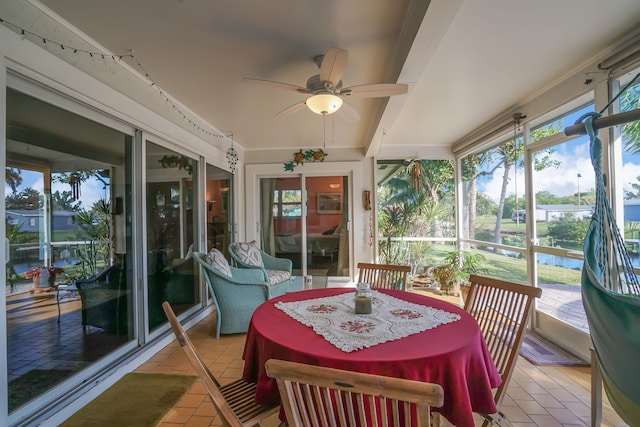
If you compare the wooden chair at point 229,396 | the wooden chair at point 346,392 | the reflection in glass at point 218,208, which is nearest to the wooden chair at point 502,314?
the wooden chair at point 346,392

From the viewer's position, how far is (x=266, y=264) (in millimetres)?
4117

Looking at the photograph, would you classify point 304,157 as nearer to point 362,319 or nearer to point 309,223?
point 309,223

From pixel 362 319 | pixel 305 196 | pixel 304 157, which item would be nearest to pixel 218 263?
pixel 362 319

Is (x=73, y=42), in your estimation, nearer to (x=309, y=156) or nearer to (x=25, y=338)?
(x=25, y=338)

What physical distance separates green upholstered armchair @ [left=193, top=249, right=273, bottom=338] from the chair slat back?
2009mm

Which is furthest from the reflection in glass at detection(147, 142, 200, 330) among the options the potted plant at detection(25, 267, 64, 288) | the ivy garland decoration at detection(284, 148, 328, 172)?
the ivy garland decoration at detection(284, 148, 328, 172)

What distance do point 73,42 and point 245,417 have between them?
2.39 m

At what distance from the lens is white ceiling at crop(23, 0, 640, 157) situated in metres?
1.60

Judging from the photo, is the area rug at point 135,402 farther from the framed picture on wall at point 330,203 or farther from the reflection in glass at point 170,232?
the framed picture on wall at point 330,203

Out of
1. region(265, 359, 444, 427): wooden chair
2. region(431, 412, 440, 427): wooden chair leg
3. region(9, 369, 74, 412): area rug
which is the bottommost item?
region(9, 369, 74, 412): area rug

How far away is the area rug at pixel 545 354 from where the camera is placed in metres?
2.34

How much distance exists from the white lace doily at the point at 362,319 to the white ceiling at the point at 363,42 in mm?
1495

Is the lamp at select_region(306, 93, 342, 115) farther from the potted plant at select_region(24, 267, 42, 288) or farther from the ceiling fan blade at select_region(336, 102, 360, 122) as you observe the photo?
the potted plant at select_region(24, 267, 42, 288)

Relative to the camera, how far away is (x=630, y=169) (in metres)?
2.05
